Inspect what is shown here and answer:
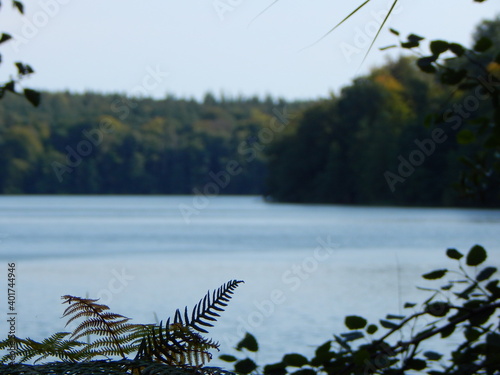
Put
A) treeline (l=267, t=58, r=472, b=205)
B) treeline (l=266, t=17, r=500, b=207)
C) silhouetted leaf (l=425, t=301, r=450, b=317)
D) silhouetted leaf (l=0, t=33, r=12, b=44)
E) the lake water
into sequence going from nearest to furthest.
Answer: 1. silhouetted leaf (l=0, t=33, r=12, b=44)
2. silhouetted leaf (l=425, t=301, r=450, b=317)
3. the lake water
4. treeline (l=266, t=17, r=500, b=207)
5. treeline (l=267, t=58, r=472, b=205)

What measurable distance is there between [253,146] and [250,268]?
2910 inches

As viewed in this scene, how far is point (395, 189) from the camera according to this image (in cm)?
6344

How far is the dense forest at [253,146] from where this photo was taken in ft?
195

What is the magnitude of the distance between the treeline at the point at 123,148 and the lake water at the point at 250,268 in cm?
4080

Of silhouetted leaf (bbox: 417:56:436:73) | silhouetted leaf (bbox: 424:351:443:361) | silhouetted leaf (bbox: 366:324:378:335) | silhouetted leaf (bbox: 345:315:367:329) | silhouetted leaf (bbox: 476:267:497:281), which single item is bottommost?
silhouetted leaf (bbox: 424:351:443:361)

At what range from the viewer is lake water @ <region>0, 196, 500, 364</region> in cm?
1090

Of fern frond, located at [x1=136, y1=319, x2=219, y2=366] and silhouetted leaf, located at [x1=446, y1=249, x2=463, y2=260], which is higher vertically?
silhouetted leaf, located at [x1=446, y1=249, x2=463, y2=260]

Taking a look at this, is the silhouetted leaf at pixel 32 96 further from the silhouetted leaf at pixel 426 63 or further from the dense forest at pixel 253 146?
the dense forest at pixel 253 146

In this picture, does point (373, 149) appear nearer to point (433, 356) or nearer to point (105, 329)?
point (433, 356)

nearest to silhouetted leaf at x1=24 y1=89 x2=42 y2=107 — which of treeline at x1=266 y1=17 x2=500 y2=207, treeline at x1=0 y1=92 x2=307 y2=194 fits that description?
treeline at x1=266 y1=17 x2=500 y2=207

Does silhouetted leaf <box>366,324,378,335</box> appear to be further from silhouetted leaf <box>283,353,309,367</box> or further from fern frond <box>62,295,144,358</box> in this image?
fern frond <box>62,295,144,358</box>

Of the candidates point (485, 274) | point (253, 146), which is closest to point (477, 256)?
point (485, 274)

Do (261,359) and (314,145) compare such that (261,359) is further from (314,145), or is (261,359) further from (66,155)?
(66,155)

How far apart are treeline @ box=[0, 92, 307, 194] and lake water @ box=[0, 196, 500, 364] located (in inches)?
1606
